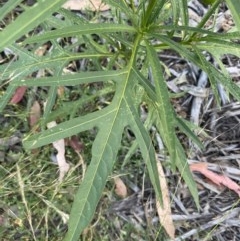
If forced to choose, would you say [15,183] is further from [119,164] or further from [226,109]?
[226,109]

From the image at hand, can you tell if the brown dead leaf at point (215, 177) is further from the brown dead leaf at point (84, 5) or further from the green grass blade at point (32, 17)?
the green grass blade at point (32, 17)

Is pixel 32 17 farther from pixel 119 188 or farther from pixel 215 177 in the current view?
pixel 215 177

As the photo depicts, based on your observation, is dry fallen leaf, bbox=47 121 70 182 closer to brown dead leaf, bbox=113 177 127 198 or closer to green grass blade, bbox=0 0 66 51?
Answer: brown dead leaf, bbox=113 177 127 198

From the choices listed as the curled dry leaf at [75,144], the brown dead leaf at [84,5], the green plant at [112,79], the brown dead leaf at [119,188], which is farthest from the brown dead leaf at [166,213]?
the brown dead leaf at [84,5]

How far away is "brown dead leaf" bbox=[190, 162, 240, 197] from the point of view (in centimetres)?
226

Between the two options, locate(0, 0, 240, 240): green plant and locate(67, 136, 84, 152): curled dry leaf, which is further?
locate(67, 136, 84, 152): curled dry leaf

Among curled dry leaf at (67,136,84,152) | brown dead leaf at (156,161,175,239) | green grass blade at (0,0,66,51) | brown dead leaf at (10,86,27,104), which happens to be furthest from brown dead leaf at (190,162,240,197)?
green grass blade at (0,0,66,51)

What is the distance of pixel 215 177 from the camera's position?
2.26 meters

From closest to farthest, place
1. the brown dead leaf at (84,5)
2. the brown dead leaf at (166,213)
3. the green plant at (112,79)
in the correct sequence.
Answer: the green plant at (112,79) → the brown dead leaf at (166,213) → the brown dead leaf at (84,5)

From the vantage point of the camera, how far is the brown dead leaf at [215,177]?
2.26m

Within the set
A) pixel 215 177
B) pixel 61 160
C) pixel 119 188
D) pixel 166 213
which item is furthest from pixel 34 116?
pixel 215 177

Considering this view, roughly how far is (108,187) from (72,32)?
1.00 meters

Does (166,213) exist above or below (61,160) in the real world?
below

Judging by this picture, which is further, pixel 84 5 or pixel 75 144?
pixel 84 5
